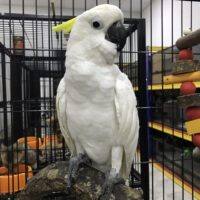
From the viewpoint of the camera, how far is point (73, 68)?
0.73 meters

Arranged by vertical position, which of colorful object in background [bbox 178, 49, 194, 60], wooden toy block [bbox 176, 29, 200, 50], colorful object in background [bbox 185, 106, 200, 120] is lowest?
colorful object in background [bbox 185, 106, 200, 120]

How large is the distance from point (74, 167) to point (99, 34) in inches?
14.8

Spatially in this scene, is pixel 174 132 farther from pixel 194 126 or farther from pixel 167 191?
pixel 194 126

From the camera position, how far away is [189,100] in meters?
0.70

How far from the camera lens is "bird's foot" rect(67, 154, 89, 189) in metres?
0.75

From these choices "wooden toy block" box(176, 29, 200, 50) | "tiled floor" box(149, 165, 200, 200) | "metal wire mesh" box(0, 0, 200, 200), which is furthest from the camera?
"tiled floor" box(149, 165, 200, 200)

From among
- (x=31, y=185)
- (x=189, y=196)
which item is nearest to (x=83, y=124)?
(x=31, y=185)

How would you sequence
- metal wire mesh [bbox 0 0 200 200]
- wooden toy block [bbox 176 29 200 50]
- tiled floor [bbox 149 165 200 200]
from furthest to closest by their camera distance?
1. tiled floor [bbox 149 165 200 200]
2. metal wire mesh [bbox 0 0 200 200]
3. wooden toy block [bbox 176 29 200 50]

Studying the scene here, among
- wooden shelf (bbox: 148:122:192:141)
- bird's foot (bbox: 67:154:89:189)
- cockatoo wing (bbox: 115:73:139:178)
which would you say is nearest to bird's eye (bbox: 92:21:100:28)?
cockatoo wing (bbox: 115:73:139:178)

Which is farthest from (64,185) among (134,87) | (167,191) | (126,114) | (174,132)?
(174,132)

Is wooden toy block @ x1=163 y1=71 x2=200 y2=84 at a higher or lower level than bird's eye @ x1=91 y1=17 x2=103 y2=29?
lower

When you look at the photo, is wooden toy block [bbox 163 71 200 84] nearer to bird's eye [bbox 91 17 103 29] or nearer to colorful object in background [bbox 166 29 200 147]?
colorful object in background [bbox 166 29 200 147]

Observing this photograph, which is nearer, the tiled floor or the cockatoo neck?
the cockatoo neck

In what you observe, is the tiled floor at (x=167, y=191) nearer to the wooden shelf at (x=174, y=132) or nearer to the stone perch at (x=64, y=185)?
the wooden shelf at (x=174, y=132)
